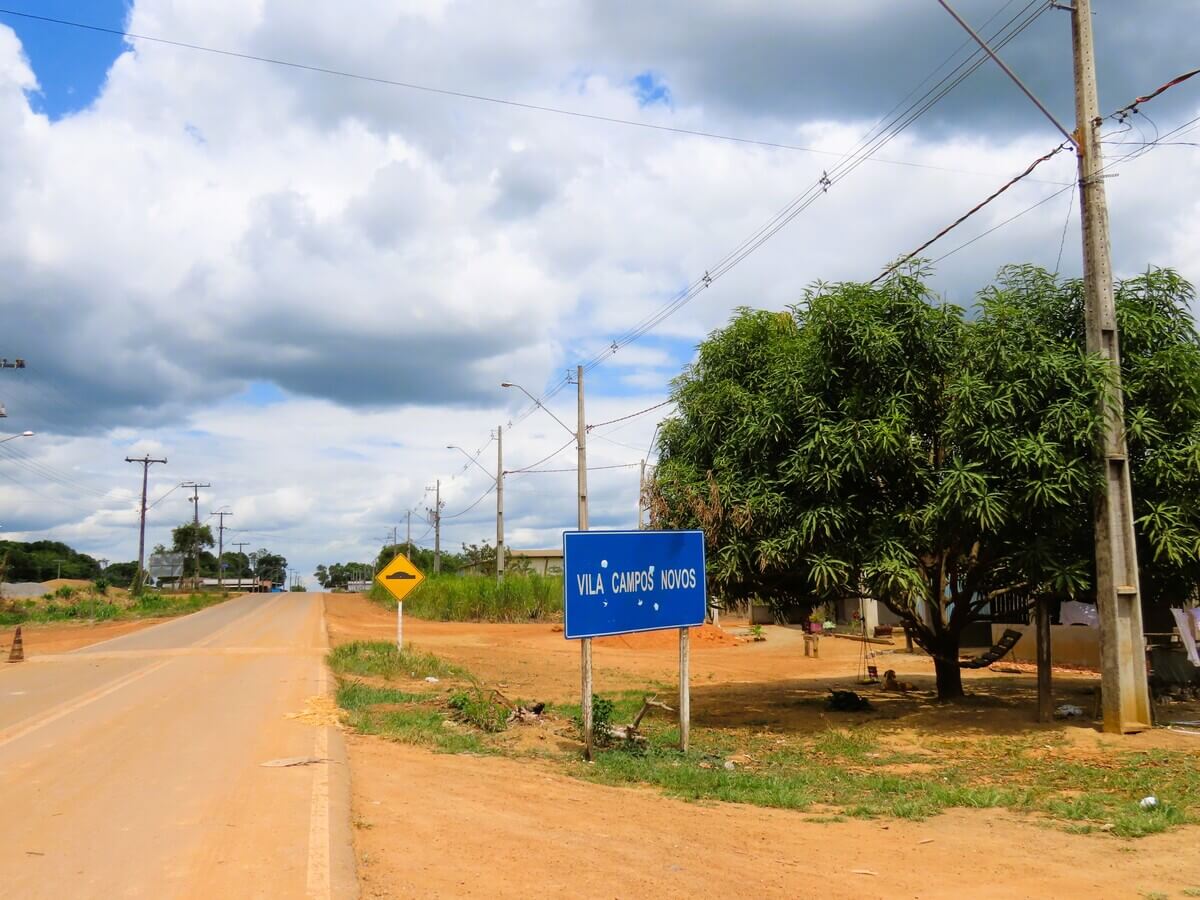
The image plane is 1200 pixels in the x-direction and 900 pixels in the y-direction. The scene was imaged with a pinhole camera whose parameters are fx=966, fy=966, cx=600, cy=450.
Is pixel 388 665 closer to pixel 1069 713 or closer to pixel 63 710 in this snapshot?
pixel 63 710

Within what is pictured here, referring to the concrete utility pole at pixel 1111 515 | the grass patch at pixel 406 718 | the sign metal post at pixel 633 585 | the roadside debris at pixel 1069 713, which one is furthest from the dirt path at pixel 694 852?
the roadside debris at pixel 1069 713

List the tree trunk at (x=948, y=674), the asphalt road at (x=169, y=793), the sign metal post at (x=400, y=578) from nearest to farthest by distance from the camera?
the asphalt road at (x=169, y=793) → the tree trunk at (x=948, y=674) → the sign metal post at (x=400, y=578)

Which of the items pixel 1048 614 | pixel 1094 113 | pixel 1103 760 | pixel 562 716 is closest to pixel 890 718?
pixel 1048 614

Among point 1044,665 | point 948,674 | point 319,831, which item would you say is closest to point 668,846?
point 319,831

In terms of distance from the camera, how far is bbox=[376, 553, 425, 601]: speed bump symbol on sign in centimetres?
2294

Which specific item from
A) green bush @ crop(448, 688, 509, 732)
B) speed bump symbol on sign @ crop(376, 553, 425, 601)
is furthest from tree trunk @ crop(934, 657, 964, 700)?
speed bump symbol on sign @ crop(376, 553, 425, 601)

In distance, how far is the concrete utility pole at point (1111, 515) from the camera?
12.6m

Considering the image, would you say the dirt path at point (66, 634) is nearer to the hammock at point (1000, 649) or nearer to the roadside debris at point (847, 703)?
the roadside debris at point (847, 703)

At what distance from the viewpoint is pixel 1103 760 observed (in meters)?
11.3

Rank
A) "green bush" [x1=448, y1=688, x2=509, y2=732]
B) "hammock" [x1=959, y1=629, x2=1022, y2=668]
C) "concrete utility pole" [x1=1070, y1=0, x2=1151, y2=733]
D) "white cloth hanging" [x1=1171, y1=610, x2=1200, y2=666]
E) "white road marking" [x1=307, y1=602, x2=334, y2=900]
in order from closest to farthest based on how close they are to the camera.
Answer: "white road marking" [x1=307, y1=602, x2=334, y2=900]
"concrete utility pole" [x1=1070, y1=0, x2=1151, y2=733]
"green bush" [x1=448, y1=688, x2=509, y2=732]
"white cloth hanging" [x1=1171, y1=610, x2=1200, y2=666]
"hammock" [x1=959, y1=629, x2=1022, y2=668]

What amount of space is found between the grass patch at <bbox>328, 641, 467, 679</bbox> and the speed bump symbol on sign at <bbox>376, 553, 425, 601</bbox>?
153cm

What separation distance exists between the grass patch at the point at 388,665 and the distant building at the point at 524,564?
16.4 meters

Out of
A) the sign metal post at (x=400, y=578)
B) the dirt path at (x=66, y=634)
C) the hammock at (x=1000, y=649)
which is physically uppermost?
the sign metal post at (x=400, y=578)

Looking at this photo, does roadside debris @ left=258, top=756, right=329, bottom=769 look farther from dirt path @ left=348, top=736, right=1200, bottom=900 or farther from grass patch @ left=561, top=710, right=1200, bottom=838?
grass patch @ left=561, top=710, right=1200, bottom=838
